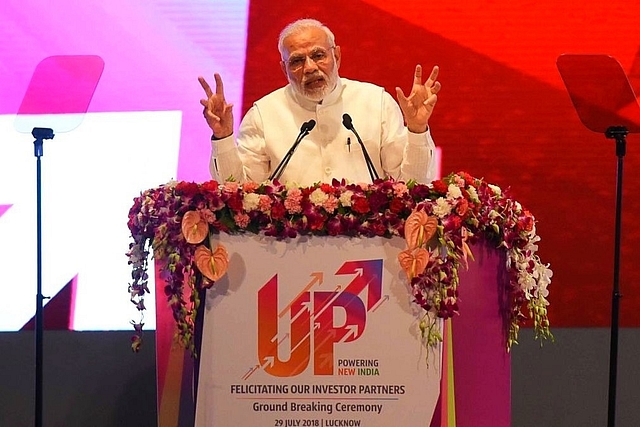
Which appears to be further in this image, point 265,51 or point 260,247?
point 265,51

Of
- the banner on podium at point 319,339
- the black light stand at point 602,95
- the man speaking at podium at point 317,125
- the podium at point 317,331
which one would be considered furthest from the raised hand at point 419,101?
the black light stand at point 602,95

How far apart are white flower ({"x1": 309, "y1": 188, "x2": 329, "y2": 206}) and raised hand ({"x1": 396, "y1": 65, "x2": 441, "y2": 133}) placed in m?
0.45

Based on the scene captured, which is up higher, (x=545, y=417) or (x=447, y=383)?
(x=447, y=383)

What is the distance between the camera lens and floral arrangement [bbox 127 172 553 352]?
7.04 feet

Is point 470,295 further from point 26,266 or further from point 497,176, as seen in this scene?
point 26,266

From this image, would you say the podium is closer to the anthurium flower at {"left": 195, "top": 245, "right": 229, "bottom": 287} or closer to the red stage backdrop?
the anthurium flower at {"left": 195, "top": 245, "right": 229, "bottom": 287}

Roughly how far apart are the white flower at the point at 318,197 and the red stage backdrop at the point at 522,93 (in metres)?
1.81

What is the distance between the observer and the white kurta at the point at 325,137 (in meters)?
3.02

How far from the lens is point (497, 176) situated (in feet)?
12.9

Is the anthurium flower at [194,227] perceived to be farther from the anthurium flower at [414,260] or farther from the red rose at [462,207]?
the red rose at [462,207]

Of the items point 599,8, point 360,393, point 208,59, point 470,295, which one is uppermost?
point 599,8

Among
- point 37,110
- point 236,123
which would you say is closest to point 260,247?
point 236,123

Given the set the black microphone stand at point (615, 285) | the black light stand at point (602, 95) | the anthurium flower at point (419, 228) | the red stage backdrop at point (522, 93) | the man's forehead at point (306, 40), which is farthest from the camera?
the red stage backdrop at point (522, 93)

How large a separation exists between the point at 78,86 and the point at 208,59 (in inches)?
24.0
